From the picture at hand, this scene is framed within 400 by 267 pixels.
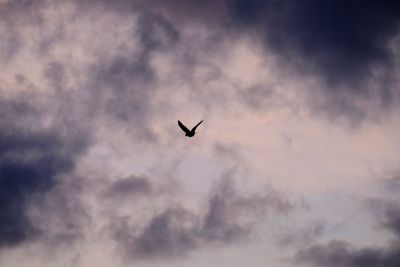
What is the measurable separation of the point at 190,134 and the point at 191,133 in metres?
0.22

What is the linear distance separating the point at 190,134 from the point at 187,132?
646mm

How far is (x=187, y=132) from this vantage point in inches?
1927

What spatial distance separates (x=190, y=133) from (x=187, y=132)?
51 cm

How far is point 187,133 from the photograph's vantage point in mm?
48938

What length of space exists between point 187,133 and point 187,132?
0.49ft

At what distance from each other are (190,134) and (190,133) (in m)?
0.22

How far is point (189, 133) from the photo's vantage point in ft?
160

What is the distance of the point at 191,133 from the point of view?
48656 mm

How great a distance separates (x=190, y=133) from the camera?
48750 millimetres

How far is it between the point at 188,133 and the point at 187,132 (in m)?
0.27

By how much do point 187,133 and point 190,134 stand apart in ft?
1.94
